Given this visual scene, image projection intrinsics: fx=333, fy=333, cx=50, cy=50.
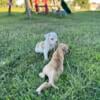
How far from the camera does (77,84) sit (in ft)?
12.4

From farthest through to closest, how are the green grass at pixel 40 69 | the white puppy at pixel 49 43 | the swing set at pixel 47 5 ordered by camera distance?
the swing set at pixel 47 5 < the white puppy at pixel 49 43 < the green grass at pixel 40 69

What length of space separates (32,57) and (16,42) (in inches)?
39.1

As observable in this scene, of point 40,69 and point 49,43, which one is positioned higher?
point 49,43

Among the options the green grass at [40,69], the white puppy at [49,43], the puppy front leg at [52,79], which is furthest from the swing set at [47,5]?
the puppy front leg at [52,79]

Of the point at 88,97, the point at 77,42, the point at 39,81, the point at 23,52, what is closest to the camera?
the point at 88,97

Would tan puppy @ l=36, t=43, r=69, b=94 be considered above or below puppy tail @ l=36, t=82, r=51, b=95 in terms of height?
above

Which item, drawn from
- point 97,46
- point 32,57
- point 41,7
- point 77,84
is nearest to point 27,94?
point 77,84

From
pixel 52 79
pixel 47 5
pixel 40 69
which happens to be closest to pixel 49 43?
pixel 40 69

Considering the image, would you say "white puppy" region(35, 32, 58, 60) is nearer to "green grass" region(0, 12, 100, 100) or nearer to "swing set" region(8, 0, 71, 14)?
"green grass" region(0, 12, 100, 100)

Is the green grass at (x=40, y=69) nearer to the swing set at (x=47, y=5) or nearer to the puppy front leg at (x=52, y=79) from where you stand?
the puppy front leg at (x=52, y=79)

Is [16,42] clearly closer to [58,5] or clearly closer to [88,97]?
[88,97]

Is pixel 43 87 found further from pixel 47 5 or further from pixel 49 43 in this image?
pixel 47 5

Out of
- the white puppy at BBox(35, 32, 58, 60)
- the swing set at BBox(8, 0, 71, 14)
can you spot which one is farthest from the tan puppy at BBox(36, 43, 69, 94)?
the swing set at BBox(8, 0, 71, 14)

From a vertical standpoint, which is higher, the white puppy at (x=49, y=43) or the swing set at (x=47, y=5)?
the white puppy at (x=49, y=43)
